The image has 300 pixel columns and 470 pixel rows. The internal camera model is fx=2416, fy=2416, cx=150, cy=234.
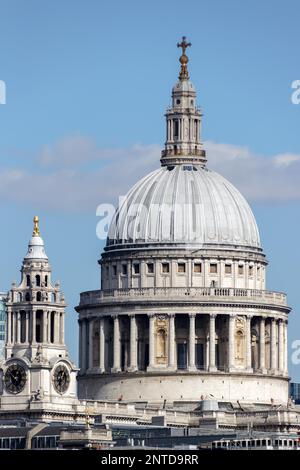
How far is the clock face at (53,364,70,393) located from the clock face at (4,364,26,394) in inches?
106

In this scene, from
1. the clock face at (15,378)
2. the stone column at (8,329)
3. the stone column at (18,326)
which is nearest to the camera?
the stone column at (8,329)

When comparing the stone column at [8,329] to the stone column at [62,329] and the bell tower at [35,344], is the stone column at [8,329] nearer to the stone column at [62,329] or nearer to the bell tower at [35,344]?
the bell tower at [35,344]

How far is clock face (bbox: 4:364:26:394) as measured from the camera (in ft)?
647

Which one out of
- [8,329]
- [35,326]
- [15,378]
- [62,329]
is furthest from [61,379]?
[8,329]

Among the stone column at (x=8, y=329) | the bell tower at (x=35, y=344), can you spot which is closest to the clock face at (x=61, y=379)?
the bell tower at (x=35, y=344)

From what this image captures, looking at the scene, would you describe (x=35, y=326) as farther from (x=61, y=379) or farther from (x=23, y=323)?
(x=61, y=379)

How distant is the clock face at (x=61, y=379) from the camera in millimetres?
198038

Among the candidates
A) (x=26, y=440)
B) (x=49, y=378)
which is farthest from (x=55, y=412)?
(x=26, y=440)

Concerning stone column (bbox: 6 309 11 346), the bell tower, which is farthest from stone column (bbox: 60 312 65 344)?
stone column (bbox: 6 309 11 346)

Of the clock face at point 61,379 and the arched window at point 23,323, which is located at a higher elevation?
the arched window at point 23,323

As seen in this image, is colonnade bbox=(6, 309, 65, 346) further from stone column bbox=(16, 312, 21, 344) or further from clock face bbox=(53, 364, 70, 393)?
clock face bbox=(53, 364, 70, 393)

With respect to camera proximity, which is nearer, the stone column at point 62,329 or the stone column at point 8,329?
the stone column at point 62,329
